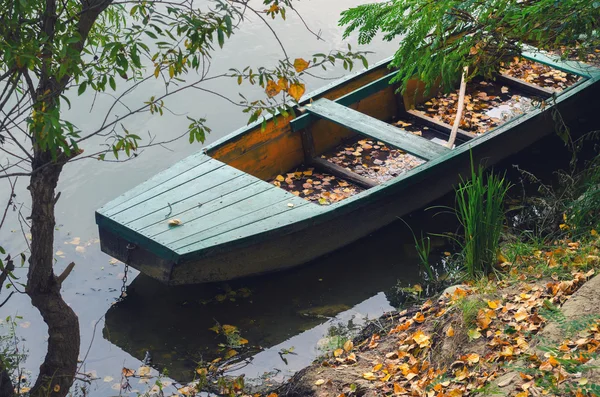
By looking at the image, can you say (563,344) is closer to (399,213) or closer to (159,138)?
(399,213)

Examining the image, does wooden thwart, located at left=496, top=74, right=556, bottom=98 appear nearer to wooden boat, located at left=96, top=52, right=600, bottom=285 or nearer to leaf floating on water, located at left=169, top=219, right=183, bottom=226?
wooden boat, located at left=96, top=52, right=600, bottom=285

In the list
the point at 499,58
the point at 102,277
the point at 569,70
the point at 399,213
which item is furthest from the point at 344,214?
the point at 569,70

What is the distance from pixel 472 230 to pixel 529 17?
152 cm

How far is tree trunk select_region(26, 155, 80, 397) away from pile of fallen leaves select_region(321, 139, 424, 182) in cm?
367

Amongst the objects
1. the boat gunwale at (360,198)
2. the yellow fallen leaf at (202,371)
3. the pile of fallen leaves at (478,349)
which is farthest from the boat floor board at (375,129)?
the yellow fallen leaf at (202,371)

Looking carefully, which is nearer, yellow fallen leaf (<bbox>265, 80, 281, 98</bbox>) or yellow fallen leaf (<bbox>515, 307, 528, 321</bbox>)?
yellow fallen leaf (<bbox>265, 80, 281, 98</bbox>)

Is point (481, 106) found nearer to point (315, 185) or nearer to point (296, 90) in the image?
point (315, 185)

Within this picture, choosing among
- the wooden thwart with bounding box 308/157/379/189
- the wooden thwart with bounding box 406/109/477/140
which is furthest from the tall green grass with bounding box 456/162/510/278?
the wooden thwart with bounding box 406/109/477/140

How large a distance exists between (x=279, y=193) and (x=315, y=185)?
96 cm

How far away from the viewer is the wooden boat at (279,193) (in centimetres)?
618

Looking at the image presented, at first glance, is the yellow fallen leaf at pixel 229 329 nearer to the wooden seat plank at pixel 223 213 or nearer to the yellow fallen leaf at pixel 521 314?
the wooden seat plank at pixel 223 213

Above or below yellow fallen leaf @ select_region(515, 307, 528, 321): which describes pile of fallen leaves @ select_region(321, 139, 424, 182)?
above

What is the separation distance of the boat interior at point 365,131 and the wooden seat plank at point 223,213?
2.13ft

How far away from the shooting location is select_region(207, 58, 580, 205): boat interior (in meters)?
7.28
